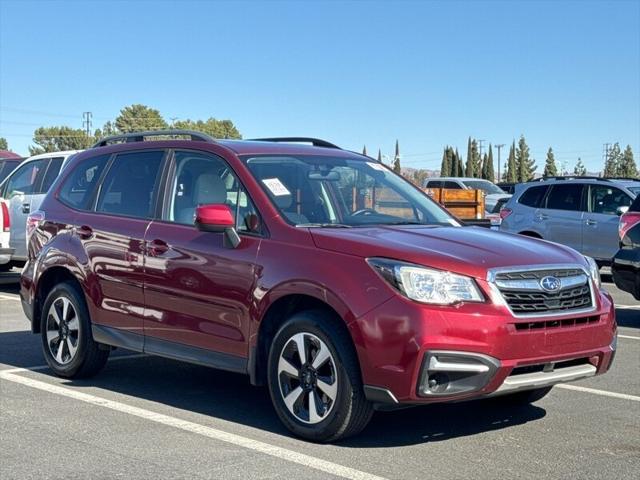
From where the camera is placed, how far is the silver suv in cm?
1602

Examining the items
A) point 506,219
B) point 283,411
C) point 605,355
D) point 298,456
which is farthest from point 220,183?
point 506,219

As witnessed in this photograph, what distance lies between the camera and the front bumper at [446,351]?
491 centimetres

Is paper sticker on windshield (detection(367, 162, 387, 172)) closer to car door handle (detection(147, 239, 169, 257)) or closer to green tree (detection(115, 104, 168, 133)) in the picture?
car door handle (detection(147, 239, 169, 257))

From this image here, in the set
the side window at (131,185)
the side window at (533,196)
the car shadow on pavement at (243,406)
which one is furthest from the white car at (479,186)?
the side window at (131,185)

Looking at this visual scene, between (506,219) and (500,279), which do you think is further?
(506,219)

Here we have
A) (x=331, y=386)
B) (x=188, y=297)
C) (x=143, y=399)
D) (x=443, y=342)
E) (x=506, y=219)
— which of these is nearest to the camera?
(x=443, y=342)

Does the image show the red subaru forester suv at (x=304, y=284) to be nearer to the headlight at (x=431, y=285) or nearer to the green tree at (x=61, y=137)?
the headlight at (x=431, y=285)

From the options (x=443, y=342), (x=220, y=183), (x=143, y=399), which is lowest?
(x=143, y=399)

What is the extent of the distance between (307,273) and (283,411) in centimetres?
87

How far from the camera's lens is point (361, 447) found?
5348 mm

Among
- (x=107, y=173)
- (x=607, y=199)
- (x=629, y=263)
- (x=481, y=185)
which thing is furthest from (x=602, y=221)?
(x=481, y=185)

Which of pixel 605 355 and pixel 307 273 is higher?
pixel 307 273

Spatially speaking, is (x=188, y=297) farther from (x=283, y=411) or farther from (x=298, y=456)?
(x=298, y=456)

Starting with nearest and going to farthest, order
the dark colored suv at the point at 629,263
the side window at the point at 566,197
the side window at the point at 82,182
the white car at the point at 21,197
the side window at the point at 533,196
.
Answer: the side window at the point at 82,182, the dark colored suv at the point at 629,263, the white car at the point at 21,197, the side window at the point at 566,197, the side window at the point at 533,196
